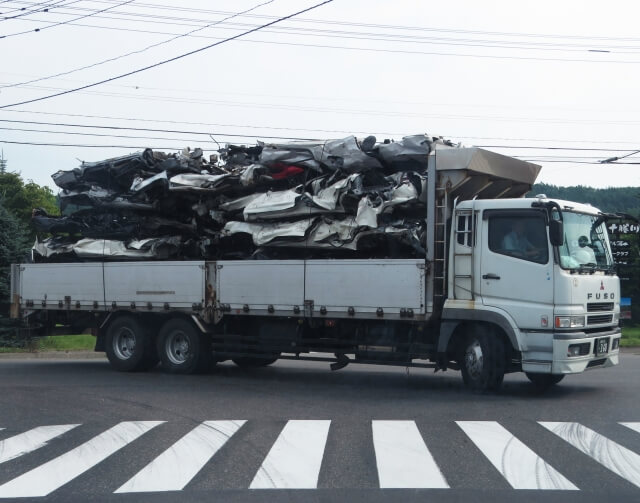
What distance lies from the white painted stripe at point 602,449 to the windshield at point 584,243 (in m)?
2.98

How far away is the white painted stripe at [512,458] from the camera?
23.8 feet

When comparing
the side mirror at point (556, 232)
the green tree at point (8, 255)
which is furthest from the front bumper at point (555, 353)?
the green tree at point (8, 255)

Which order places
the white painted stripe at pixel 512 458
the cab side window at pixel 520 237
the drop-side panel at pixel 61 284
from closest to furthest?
the white painted stripe at pixel 512 458, the cab side window at pixel 520 237, the drop-side panel at pixel 61 284

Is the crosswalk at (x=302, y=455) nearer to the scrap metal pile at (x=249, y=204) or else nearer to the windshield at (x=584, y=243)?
the windshield at (x=584, y=243)

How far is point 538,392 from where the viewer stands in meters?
13.1

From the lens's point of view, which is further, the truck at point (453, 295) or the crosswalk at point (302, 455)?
the truck at point (453, 295)

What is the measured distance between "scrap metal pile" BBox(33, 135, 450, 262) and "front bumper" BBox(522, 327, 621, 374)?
2262mm

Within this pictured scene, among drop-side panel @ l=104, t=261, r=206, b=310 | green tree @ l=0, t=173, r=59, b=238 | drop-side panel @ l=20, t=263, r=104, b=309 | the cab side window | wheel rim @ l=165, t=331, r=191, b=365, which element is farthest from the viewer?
green tree @ l=0, t=173, r=59, b=238

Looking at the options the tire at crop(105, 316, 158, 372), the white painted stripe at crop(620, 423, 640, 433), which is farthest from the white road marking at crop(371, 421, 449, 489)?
the tire at crop(105, 316, 158, 372)

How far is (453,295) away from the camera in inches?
502

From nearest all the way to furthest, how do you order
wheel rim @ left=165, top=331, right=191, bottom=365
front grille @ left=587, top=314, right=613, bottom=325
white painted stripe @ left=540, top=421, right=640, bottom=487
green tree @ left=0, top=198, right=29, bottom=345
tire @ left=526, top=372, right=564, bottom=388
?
1. white painted stripe @ left=540, top=421, right=640, bottom=487
2. front grille @ left=587, top=314, right=613, bottom=325
3. tire @ left=526, top=372, right=564, bottom=388
4. wheel rim @ left=165, top=331, right=191, bottom=365
5. green tree @ left=0, top=198, right=29, bottom=345

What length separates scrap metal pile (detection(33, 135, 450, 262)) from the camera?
1348 cm

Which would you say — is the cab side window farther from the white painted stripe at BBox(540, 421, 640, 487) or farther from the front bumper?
the white painted stripe at BBox(540, 421, 640, 487)

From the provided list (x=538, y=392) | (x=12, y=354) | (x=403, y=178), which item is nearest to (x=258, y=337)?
(x=403, y=178)
